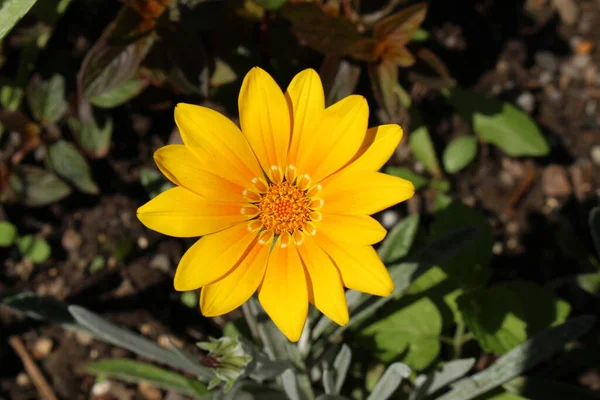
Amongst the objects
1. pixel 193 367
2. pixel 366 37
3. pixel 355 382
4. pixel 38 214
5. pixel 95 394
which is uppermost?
pixel 366 37

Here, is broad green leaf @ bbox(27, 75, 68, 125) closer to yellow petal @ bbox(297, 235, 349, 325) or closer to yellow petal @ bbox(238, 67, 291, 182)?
yellow petal @ bbox(238, 67, 291, 182)

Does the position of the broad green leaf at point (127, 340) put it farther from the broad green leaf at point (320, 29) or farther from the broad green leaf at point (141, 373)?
the broad green leaf at point (320, 29)

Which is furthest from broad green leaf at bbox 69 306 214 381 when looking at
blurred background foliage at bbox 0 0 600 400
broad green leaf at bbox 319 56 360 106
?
broad green leaf at bbox 319 56 360 106

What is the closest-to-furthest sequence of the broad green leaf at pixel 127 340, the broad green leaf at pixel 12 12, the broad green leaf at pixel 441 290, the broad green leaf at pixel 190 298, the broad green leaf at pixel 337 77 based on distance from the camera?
the broad green leaf at pixel 12 12 < the broad green leaf at pixel 127 340 < the broad green leaf at pixel 337 77 < the broad green leaf at pixel 441 290 < the broad green leaf at pixel 190 298

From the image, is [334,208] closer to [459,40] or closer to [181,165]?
[181,165]

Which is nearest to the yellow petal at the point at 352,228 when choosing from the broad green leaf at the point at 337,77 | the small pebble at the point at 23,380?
A: the broad green leaf at the point at 337,77

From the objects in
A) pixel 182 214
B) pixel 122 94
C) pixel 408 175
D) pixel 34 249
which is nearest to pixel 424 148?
pixel 408 175

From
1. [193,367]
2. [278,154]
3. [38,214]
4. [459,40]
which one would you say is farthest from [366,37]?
[38,214]
